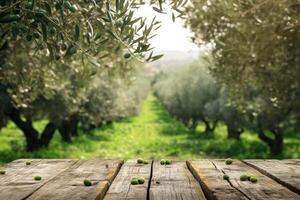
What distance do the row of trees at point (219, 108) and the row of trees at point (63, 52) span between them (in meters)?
8.06

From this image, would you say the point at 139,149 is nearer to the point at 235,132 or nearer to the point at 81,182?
the point at 235,132

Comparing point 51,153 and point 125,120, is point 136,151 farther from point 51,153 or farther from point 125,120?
point 125,120

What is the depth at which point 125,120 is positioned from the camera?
228ft

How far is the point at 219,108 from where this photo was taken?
3794cm

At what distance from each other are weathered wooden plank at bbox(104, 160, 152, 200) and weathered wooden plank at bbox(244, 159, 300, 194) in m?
1.05

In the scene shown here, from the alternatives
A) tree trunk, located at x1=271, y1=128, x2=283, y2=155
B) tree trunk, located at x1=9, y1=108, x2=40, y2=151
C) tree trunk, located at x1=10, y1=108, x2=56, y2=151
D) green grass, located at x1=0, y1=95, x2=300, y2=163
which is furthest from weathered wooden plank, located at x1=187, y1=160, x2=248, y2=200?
tree trunk, located at x1=271, y1=128, x2=283, y2=155

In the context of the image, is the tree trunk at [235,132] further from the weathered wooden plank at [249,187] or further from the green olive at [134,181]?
the green olive at [134,181]

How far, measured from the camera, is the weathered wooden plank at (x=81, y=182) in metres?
3.88

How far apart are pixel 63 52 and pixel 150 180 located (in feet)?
23.1

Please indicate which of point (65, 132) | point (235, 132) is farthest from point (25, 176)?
point (235, 132)

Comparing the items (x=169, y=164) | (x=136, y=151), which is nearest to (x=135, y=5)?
(x=169, y=164)

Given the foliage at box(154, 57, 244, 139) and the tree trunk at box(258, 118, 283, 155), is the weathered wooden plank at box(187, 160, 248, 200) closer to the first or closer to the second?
the tree trunk at box(258, 118, 283, 155)

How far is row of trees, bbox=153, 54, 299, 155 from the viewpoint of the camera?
92.3 ft

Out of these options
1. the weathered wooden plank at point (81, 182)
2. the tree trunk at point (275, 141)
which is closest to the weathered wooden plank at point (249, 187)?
the weathered wooden plank at point (81, 182)
